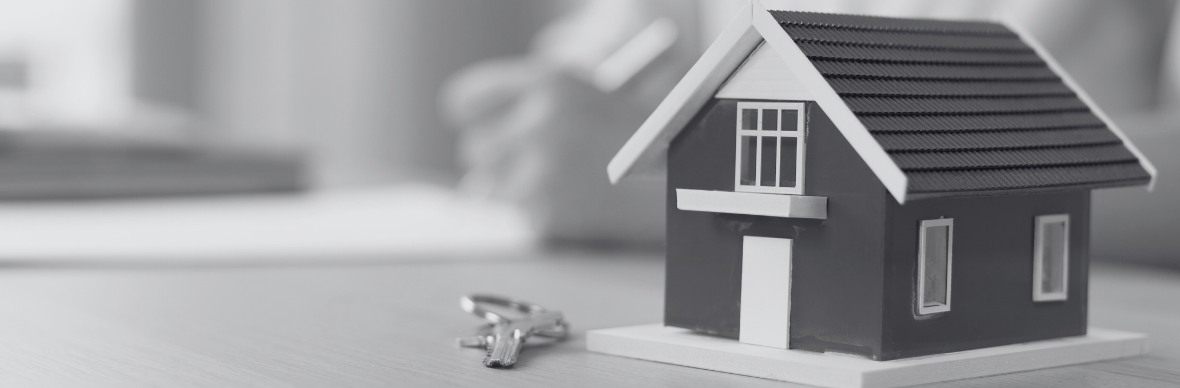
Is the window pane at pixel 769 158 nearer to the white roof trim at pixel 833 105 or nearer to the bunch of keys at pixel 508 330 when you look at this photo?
the white roof trim at pixel 833 105

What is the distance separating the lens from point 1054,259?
2.72ft

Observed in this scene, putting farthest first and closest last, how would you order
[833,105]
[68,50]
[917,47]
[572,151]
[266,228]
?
1. [68,50]
2. [266,228]
3. [572,151]
4. [917,47]
5. [833,105]

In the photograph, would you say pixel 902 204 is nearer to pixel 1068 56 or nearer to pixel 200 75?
pixel 1068 56

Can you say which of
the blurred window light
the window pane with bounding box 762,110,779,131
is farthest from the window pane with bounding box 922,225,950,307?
the blurred window light

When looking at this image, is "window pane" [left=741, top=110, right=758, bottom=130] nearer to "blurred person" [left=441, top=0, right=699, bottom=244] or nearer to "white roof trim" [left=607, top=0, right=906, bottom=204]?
"white roof trim" [left=607, top=0, right=906, bottom=204]

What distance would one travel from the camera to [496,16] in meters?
3.51

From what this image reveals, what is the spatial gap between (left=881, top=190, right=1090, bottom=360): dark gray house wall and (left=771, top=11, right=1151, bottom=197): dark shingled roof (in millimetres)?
29

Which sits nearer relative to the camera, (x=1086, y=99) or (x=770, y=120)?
(x=770, y=120)

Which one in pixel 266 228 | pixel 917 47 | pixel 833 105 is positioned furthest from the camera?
pixel 266 228

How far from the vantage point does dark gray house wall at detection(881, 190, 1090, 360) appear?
2.33 ft

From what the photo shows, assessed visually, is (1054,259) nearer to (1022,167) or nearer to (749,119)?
(1022,167)

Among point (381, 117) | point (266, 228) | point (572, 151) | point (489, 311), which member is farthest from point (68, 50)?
point (489, 311)

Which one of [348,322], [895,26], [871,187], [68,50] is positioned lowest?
[348,322]

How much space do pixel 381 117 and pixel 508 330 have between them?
108 inches
